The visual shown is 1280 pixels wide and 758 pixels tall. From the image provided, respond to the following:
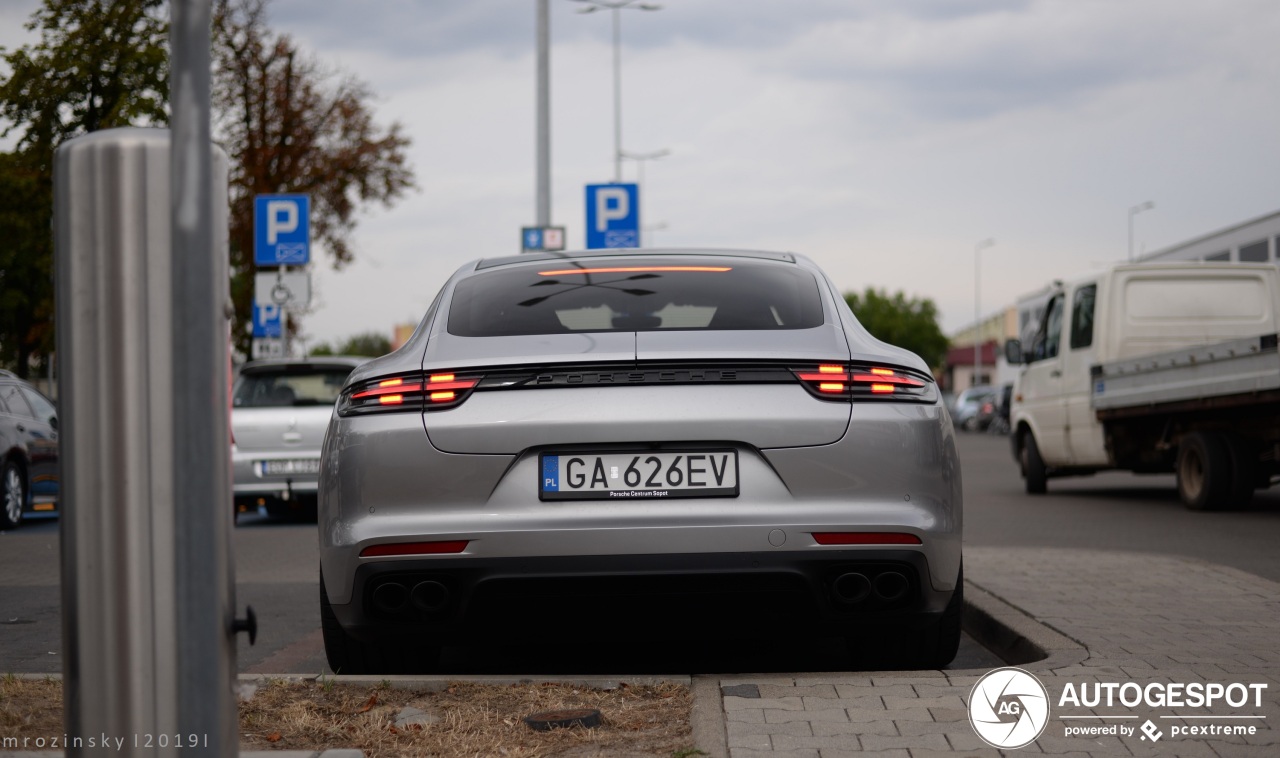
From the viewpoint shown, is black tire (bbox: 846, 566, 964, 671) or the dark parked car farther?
the dark parked car

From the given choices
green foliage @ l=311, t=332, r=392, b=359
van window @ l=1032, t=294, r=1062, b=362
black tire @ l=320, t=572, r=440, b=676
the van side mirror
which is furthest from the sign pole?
green foliage @ l=311, t=332, r=392, b=359

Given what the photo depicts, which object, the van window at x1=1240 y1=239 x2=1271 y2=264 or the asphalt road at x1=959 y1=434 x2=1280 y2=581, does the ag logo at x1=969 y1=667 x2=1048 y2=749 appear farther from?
the van window at x1=1240 y1=239 x2=1271 y2=264

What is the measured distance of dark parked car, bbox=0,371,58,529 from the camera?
48.4ft

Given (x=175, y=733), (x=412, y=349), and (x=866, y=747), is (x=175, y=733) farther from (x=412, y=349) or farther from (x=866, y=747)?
(x=412, y=349)

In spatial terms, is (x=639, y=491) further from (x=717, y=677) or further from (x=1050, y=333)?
(x=1050, y=333)

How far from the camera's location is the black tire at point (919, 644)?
5125 mm

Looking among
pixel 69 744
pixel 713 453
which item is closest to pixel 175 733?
pixel 69 744

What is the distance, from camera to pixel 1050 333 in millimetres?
16438

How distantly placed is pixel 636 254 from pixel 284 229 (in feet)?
52.6

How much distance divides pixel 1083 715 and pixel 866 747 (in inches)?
29.1

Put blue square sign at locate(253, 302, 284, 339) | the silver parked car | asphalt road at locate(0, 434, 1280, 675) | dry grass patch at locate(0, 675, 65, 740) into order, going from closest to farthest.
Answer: dry grass patch at locate(0, 675, 65, 740)
asphalt road at locate(0, 434, 1280, 675)
the silver parked car
blue square sign at locate(253, 302, 284, 339)

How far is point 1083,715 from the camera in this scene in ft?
14.1

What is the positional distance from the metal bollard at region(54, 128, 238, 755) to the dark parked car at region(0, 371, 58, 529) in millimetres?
12331

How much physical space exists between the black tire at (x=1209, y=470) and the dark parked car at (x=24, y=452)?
1054 cm
